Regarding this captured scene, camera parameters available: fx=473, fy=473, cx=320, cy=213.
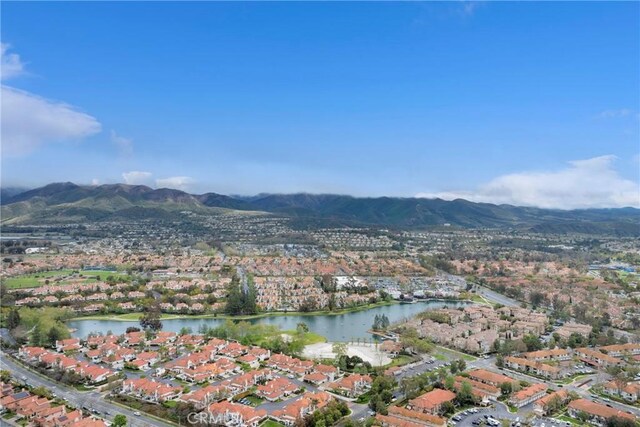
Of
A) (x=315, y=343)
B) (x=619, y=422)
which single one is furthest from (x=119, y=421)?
(x=619, y=422)

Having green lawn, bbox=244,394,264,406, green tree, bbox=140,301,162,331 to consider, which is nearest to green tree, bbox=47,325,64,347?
green tree, bbox=140,301,162,331

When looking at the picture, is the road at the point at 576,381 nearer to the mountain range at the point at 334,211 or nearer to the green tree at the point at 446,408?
the green tree at the point at 446,408

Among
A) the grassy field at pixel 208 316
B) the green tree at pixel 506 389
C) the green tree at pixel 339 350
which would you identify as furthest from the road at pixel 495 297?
the green tree at pixel 506 389

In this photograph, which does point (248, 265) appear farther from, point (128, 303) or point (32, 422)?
point (32, 422)

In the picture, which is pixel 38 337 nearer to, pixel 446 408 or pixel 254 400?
pixel 254 400

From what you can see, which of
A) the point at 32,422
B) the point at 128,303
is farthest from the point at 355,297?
the point at 32,422
